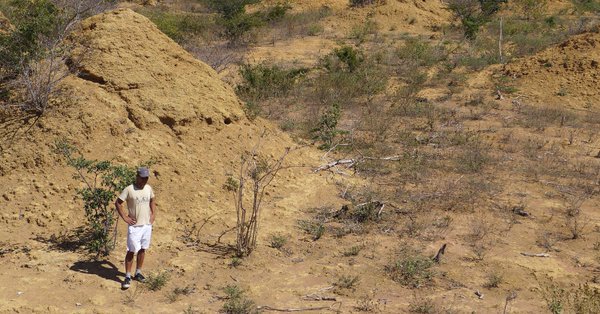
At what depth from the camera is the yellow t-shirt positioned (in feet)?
13.7

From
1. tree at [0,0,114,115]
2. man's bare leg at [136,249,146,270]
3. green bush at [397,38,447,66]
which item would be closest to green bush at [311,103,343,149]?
tree at [0,0,114,115]

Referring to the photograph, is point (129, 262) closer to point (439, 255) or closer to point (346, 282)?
point (346, 282)

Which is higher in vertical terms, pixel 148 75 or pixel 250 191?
pixel 148 75

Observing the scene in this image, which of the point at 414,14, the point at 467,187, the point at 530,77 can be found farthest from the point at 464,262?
the point at 414,14

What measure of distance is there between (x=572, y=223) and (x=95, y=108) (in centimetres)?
516

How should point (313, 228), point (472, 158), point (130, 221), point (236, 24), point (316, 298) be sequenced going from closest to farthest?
point (130, 221) → point (316, 298) → point (313, 228) → point (472, 158) → point (236, 24)

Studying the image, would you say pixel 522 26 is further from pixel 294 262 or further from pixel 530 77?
pixel 294 262

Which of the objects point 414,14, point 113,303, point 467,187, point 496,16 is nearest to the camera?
point 113,303

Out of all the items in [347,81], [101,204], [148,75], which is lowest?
[101,204]

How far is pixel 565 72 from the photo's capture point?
12211mm

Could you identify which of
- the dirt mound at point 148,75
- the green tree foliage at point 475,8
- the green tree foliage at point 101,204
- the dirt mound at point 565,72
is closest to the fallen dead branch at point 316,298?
the green tree foliage at point 101,204

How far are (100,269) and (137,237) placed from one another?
1.72 feet

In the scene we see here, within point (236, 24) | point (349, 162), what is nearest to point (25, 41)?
point (349, 162)

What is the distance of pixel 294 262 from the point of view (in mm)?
4895
